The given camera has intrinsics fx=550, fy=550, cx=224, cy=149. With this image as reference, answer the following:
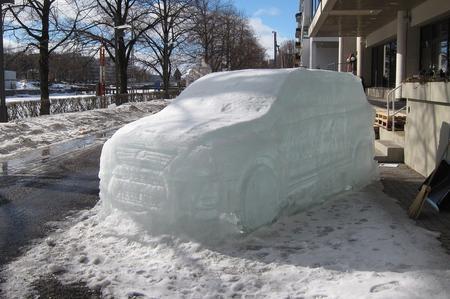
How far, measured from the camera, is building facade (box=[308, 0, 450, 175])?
9266 millimetres

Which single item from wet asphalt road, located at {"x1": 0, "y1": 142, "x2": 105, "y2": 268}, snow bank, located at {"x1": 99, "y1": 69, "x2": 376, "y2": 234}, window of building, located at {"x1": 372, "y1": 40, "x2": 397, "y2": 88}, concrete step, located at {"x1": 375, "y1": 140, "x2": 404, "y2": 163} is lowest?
wet asphalt road, located at {"x1": 0, "y1": 142, "x2": 105, "y2": 268}

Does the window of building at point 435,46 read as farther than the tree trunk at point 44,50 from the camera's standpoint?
No

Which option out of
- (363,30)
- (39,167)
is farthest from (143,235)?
(363,30)

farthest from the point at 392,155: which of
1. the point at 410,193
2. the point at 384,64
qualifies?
the point at 384,64

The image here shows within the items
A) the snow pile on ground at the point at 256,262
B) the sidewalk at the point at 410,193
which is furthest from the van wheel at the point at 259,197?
the sidewalk at the point at 410,193

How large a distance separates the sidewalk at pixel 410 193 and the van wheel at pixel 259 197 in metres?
1.79

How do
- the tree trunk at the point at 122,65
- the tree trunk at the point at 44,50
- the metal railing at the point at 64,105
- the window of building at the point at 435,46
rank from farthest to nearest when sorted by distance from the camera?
the tree trunk at the point at 122,65 → the tree trunk at the point at 44,50 → the window of building at the point at 435,46 → the metal railing at the point at 64,105

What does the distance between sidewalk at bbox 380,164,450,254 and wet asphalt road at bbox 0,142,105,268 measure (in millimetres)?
4379

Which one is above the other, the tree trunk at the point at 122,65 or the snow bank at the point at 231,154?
the tree trunk at the point at 122,65

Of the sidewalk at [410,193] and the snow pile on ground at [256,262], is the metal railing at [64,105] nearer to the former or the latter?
the sidewalk at [410,193]

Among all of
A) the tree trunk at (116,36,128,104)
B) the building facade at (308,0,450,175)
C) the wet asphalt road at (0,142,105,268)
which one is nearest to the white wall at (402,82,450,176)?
the building facade at (308,0,450,175)

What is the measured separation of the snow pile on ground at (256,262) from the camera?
14.2 ft

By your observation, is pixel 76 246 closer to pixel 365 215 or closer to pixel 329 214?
pixel 329 214

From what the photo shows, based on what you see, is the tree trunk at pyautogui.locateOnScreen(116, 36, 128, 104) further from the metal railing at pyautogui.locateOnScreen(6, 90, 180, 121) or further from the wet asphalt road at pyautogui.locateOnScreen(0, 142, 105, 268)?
the wet asphalt road at pyautogui.locateOnScreen(0, 142, 105, 268)
